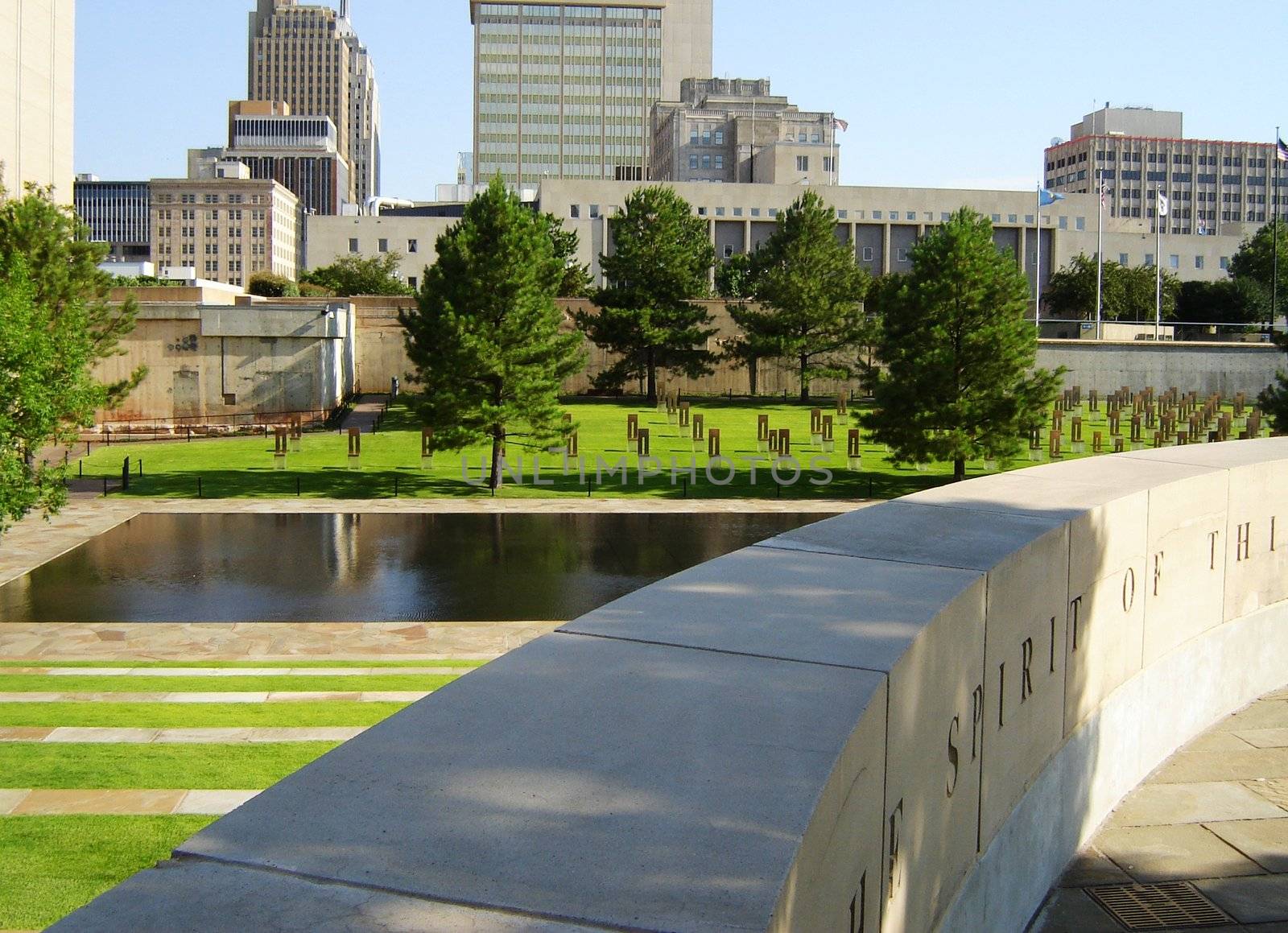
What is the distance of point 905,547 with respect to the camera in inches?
262

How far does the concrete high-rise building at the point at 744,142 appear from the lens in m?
130

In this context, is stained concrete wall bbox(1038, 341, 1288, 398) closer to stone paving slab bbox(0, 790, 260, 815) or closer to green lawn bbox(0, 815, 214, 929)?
stone paving slab bbox(0, 790, 260, 815)

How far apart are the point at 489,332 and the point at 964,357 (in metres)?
14.4

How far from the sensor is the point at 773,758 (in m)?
3.69

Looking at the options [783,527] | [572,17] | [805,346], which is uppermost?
[572,17]

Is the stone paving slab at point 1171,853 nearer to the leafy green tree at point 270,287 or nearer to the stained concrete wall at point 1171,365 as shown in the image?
the stained concrete wall at point 1171,365

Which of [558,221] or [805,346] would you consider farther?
[558,221]

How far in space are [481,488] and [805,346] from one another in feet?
101

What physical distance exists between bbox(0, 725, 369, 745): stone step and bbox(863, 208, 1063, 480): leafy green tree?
91.5 ft

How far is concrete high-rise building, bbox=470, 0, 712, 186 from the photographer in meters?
184

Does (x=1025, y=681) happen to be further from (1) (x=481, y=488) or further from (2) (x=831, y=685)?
(1) (x=481, y=488)

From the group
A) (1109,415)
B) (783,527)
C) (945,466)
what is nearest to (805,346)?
(1109,415)

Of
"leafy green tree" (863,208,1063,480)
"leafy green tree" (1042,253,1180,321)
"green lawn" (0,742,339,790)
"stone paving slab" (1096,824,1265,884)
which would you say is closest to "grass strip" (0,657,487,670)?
"green lawn" (0,742,339,790)

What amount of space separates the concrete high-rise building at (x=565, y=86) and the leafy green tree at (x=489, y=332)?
150915mm
